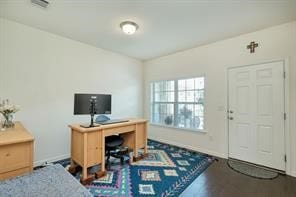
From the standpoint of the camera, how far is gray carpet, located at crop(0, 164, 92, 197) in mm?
1094

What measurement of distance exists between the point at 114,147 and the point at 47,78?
1.86 meters

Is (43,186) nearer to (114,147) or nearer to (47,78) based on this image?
(114,147)

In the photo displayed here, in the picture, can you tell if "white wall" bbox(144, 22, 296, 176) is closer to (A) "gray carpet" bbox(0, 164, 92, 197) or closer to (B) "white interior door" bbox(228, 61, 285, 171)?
(B) "white interior door" bbox(228, 61, 285, 171)

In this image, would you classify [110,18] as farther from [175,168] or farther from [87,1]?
[175,168]

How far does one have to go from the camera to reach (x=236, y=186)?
2344mm

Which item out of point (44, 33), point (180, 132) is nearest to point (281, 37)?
point (180, 132)

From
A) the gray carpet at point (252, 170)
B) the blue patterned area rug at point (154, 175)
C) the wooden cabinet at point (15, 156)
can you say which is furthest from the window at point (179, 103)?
the wooden cabinet at point (15, 156)

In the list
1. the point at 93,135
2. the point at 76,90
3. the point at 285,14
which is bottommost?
the point at 93,135

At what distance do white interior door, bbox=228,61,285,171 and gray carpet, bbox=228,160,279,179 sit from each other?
0.14 m

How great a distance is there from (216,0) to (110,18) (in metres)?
1.58

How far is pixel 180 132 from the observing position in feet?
13.8

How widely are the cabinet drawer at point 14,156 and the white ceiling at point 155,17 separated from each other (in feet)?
6.22

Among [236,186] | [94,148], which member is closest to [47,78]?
[94,148]

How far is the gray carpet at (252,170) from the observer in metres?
2.65
